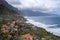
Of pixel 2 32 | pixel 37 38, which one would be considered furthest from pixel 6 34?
pixel 37 38

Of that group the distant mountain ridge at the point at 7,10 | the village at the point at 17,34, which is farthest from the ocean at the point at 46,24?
the village at the point at 17,34

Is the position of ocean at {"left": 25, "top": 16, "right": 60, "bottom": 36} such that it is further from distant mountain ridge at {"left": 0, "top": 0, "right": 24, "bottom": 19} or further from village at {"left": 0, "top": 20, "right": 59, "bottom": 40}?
village at {"left": 0, "top": 20, "right": 59, "bottom": 40}

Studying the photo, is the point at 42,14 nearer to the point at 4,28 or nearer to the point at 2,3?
the point at 2,3

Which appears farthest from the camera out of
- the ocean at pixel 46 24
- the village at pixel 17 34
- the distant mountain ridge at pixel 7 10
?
the distant mountain ridge at pixel 7 10

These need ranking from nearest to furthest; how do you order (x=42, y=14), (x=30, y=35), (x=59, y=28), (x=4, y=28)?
(x=30, y=35) < (x=4, y=28) < (x=59, y=28) < (x=42, y=14)

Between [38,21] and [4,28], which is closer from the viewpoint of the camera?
[4,28]

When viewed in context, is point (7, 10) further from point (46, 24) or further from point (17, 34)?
point (17, 34)

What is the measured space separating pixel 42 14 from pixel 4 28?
18.9 metres

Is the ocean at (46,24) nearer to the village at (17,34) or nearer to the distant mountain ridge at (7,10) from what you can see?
the distant mountain ridge at (7,10)

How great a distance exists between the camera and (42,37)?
96.2 feet

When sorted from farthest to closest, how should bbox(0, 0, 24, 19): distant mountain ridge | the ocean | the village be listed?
bbox(0, 0, 24, 19): distant mountain ridge, the ocean, the village

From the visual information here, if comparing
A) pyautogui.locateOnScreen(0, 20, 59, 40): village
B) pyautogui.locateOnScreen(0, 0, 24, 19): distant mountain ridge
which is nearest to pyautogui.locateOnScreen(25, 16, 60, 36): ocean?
pyautogui.locateOnScreen(0, 0, 24, 19): distant mountain ridge

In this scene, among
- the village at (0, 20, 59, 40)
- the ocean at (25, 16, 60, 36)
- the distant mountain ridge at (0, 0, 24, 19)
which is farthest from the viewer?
the distant mountain ridge at (0, 0, 24, 19)

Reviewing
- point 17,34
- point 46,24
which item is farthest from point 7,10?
point 17,34
